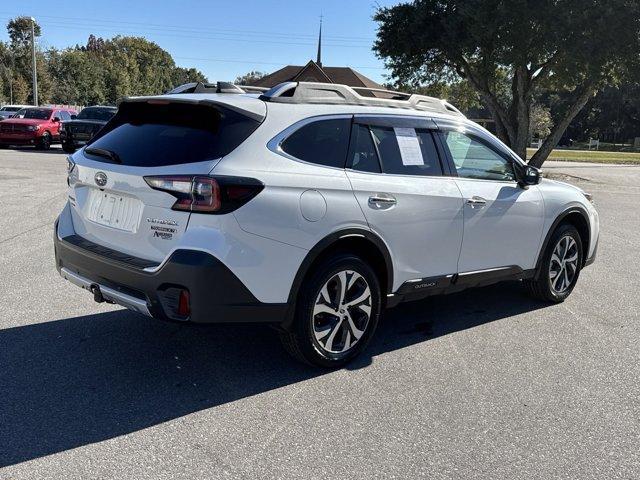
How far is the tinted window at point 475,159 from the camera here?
16.4 feet

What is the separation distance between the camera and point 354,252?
4250mm

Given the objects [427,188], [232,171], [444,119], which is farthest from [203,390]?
[444,119]

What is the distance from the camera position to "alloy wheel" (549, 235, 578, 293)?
5961 mm

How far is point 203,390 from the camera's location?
3.86 m

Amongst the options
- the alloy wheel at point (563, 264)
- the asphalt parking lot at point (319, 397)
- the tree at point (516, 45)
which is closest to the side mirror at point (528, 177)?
the alloy wheel at point (563, 264)

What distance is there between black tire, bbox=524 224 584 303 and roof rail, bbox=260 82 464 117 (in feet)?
5.73

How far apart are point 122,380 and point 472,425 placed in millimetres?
2202

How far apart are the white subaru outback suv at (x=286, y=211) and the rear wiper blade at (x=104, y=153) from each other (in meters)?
0.02

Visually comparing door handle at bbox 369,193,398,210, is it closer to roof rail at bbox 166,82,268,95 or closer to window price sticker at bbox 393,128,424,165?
window price sticker at bbox 393,128,424,165

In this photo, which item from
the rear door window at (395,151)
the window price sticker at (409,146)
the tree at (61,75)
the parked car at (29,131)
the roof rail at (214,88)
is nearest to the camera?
the rear door window at (395,151)

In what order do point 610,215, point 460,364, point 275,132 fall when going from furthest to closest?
1. point 610,215
2. point 460,364
3. point 275,132

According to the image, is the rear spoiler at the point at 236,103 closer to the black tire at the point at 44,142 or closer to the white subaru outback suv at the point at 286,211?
the white subaru outback suv at the point at 286,211

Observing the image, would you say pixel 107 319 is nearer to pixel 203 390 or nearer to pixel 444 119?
pixel 203 390

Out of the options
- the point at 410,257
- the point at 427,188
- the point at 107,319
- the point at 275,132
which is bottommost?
the point at 107,319
